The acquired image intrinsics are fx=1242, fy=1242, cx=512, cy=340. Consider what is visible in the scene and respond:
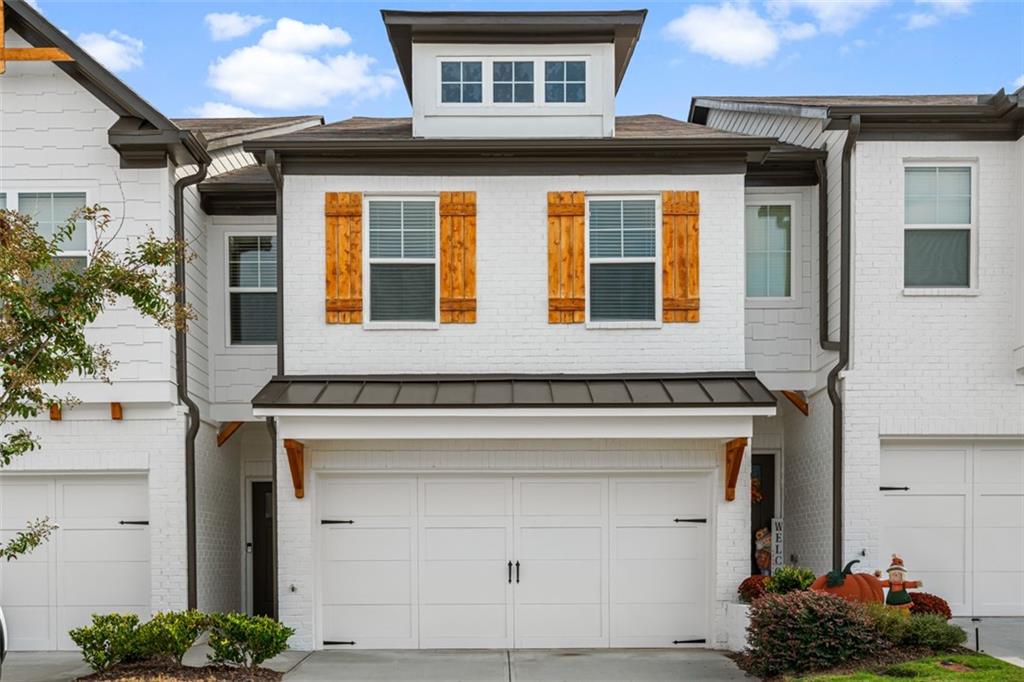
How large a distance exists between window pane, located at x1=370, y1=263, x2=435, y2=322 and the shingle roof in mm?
797

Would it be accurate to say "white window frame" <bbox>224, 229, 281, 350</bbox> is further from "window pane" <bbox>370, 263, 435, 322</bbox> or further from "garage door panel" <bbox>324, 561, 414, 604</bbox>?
"garage door panel" <bbox>324, 561, 414, 604</bbox>

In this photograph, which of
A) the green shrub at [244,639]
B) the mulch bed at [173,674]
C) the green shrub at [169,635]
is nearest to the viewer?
the mulch bed at [173,674]

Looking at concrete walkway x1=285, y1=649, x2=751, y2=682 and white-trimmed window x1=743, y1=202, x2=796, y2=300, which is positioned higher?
white-trimmed window x1=743, y1=202, x2=796, y2=300

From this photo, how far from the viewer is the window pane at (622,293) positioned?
50.2ft

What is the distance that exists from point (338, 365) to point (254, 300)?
2.07 m

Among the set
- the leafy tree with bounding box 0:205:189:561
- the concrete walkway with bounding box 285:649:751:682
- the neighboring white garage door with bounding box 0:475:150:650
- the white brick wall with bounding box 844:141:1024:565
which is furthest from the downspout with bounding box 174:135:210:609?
the white brick wall with bounding box 844:141:1024:565

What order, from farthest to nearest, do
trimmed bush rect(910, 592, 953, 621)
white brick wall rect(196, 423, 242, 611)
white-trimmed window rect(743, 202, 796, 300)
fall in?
white-trimmed window rect(743, 202, 796, 300) < white brick wall rect(196, 423, 242, 611) < trimmed bush rect(910, 592, 953, 621)

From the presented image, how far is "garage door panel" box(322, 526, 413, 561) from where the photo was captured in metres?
15.3

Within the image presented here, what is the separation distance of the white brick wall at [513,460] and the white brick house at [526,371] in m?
0.04

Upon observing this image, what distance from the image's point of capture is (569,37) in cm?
1606

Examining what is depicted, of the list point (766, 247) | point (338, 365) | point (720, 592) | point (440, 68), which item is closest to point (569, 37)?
point (440, 68)

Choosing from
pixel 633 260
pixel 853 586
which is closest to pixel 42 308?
pixel 633 260

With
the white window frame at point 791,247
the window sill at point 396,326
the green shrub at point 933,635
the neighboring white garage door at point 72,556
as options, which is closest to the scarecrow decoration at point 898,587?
the green shrub at point 933,635

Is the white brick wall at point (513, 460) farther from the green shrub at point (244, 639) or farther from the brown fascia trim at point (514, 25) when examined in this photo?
the brown fascia trim at point (514, 25)
